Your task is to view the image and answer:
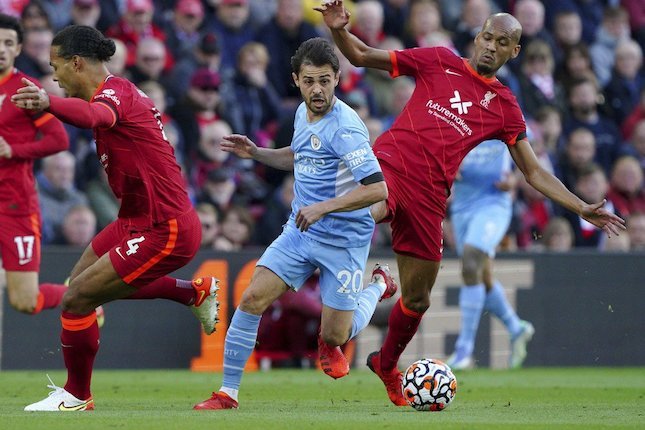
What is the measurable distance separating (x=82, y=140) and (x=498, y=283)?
4857mm

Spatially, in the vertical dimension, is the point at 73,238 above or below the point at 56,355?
above

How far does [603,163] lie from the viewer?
18.4 m

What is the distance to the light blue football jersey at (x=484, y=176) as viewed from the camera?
47.3ft

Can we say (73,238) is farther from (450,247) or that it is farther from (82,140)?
(450,247)

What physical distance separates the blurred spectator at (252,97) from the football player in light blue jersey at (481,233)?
287cm

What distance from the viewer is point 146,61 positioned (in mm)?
15383

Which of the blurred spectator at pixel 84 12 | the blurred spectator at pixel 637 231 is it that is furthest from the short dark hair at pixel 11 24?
the blurred spectator at pixel 637 231

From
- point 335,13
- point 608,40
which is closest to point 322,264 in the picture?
point 335,13

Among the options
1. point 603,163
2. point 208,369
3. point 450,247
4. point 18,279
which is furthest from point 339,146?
point 603,163

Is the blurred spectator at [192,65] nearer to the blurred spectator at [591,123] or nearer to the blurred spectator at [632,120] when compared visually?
the blurred spectator at [591,123]

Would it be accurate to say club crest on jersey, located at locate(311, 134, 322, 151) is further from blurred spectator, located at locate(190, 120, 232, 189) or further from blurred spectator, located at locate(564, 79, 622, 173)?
blurred spectator, located at locate(564, 79, 622, 173)

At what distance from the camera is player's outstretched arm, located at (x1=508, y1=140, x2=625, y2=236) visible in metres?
9.38

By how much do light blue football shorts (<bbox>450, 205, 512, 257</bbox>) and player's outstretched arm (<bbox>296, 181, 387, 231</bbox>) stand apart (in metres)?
5.45

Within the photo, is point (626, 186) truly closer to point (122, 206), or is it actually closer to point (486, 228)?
point (486, 228)
